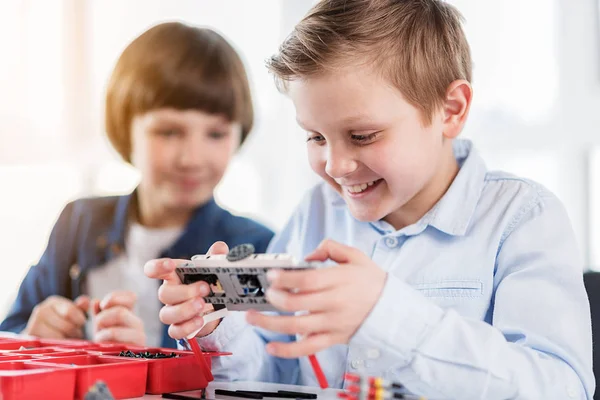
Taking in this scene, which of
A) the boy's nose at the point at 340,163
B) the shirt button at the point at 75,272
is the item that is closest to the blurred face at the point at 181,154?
the shirt button at the point at 75,272

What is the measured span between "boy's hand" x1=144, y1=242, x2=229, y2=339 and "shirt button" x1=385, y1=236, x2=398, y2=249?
323 millimetres

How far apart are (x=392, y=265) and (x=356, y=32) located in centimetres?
30

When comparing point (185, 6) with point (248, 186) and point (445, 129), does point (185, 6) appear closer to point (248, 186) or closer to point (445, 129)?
point (248, 186)

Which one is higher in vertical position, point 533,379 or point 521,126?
point 521,126

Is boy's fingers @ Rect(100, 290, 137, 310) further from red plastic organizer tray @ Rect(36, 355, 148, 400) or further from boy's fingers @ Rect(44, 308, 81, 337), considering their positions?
red plastic organizer tray @ Rect(36, 355, 148, 400)

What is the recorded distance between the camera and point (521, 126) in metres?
1.65

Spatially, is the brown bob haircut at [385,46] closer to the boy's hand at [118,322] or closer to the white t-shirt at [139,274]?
the boy's hand at [118,322]

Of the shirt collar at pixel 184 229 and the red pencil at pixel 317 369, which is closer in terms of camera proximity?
the red pencil at pixel 317 369

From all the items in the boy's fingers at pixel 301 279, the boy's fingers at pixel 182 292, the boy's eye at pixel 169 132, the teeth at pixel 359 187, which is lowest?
the boy's fingers at pixel 182 292

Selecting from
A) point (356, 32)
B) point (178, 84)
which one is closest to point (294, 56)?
point (356, 32)

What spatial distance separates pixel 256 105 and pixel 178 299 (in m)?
1.04

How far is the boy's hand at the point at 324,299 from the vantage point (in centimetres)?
57

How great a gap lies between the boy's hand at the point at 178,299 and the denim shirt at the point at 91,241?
0.85 metres

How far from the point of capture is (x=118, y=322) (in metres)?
1.08
